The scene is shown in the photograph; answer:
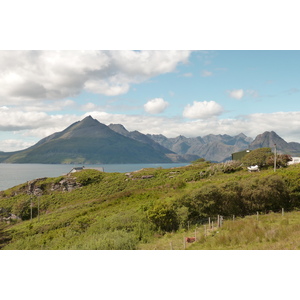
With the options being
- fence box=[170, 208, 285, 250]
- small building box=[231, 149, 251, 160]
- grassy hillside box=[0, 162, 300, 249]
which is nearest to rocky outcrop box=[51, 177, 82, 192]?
grassy hillside box=[0, 162, 300, 249]

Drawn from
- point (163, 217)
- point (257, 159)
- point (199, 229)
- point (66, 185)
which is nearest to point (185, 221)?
point (199, 229)

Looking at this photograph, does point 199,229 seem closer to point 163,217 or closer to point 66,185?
point 163,217

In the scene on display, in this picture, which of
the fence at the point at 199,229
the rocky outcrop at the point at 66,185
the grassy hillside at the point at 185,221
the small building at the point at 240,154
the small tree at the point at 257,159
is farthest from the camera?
the small building at the point at 240,154

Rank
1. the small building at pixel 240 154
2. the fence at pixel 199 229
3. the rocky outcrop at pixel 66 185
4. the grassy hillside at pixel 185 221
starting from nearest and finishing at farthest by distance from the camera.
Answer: the grassy hillside at pixel 185 221 < the fence at pixel 199 229 < the rocky outcrop at pixel 66 185 < the small building at pixel 240 154

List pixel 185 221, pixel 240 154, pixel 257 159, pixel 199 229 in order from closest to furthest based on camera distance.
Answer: pixel 199 229, pixel 185 221, pixel 257 159, pixel 240 154

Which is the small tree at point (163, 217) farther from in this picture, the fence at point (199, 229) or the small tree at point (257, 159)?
the small tree at point (257, 159)

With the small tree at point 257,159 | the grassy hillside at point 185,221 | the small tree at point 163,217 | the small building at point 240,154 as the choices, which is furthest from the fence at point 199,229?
the small building at point 240,154

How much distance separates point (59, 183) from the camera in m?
52.5

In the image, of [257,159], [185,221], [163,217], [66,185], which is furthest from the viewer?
[66,185]

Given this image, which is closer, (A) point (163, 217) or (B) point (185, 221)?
(A) point (163, 217)

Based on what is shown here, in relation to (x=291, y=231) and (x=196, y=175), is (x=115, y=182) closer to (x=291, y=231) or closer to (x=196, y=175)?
(x=196, y=175)

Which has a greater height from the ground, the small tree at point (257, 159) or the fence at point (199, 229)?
the small tree at point (257, 159)

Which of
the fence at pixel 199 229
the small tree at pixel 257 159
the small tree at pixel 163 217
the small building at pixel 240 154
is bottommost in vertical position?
the fence at pixel 199 229
